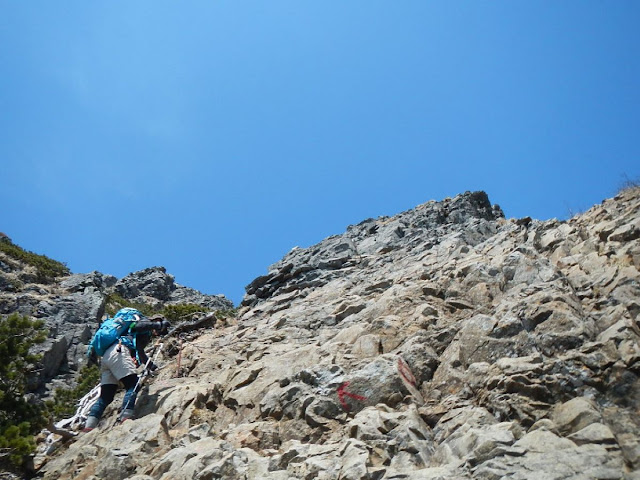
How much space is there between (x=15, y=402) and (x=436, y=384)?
37.7 feet

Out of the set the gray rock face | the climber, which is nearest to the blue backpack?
the climber

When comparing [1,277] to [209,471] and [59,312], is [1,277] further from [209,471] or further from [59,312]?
[209,471]

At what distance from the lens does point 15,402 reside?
13.2m

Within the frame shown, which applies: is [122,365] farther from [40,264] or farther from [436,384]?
[40,264]

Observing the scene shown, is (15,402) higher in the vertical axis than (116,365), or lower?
lower

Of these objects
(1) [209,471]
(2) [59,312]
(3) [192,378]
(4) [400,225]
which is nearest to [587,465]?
(1) [209,471]

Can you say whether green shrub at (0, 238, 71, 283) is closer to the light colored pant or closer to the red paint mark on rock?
the light colored pant

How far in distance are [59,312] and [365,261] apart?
18.7 metres

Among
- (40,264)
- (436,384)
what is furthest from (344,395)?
(40,264)

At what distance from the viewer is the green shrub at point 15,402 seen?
10.5 m

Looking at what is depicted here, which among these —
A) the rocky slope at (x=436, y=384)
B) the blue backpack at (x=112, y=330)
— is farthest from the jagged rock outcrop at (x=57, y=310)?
the rocky slope at (x=436, y=384)

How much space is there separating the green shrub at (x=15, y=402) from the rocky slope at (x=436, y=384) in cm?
84

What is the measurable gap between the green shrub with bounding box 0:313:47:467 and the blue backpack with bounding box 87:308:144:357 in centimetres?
234

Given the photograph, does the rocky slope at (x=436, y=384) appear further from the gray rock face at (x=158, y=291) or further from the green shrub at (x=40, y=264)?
the gray rock face at (x=158, y=291)
